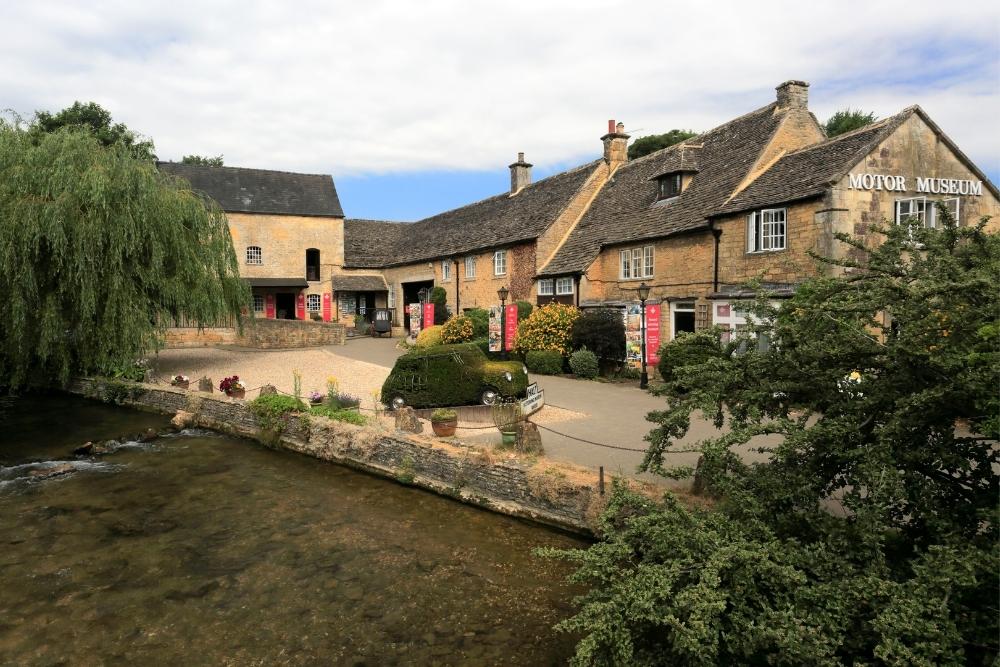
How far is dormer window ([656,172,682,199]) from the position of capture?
21.7 metres

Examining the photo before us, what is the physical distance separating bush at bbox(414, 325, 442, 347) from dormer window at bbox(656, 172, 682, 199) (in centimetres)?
1053

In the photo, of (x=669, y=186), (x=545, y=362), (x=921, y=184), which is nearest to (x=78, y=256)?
(x=545, y=362)

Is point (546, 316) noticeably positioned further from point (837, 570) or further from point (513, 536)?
point (837, 570)

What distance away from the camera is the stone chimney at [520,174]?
33281 millimetres

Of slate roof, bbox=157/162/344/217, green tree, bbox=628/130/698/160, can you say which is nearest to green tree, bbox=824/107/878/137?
green tree, bbox=628/130/698/160

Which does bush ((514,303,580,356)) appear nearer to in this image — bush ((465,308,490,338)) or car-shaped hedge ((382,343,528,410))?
bush ((465,308,490,338))

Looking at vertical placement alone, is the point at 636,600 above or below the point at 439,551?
above

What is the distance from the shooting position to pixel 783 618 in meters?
4.55

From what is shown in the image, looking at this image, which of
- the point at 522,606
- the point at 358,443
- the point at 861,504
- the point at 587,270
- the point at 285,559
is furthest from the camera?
the point at 587,270

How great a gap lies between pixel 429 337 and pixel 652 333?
1141cm

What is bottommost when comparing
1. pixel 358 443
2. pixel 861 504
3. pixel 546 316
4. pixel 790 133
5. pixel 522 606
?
pixel 522 606

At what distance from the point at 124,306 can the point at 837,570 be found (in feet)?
58.4

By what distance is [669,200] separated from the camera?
21.9 metres

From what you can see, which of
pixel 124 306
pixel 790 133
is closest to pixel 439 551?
pixel 124 306
